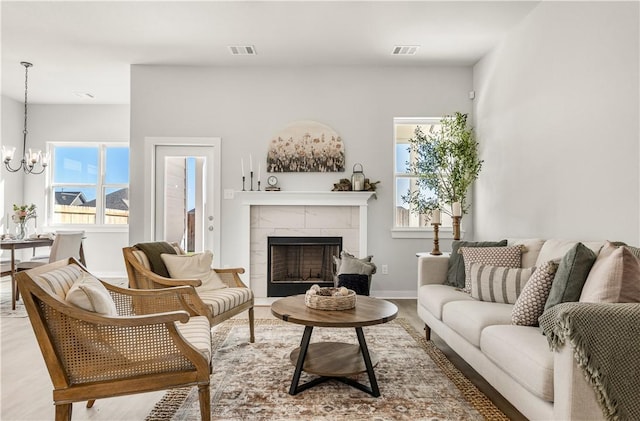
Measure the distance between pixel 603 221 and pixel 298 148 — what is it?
3.31 meters

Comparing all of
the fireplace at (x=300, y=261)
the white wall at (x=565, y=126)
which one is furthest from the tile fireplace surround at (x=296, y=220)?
the white wall at (x=565, y=126)

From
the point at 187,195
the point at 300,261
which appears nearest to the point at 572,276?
the point at 300,261

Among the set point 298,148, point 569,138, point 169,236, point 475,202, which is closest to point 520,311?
point 569,138

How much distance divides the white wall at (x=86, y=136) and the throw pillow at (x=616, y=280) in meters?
6.76

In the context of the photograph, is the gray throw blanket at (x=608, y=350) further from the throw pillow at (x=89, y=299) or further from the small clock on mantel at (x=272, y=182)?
the small clock on mantel at (x=272, y=182)

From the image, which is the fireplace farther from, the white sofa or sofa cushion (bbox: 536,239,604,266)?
sofa cushion (bbox: 536,239,604,266)

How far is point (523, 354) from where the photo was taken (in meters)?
1.86

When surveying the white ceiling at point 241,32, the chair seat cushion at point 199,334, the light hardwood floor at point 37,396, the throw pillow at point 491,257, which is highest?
the white ceiling at point 241,32

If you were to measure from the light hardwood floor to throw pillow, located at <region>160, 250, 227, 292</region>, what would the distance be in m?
0.98

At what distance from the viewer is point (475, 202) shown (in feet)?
16.7

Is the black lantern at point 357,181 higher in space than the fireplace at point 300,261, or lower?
higher

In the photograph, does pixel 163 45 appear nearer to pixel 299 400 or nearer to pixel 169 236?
pixel 169 236

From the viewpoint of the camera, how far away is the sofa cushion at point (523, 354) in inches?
67.3

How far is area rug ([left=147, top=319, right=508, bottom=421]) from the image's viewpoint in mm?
2125
